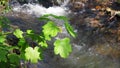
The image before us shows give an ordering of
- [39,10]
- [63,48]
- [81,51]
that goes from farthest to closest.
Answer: [39,10]
[81,51]
[63,48]

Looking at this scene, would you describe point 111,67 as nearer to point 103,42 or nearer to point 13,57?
point 103,42

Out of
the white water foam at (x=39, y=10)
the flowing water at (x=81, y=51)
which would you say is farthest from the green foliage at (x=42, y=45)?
the white water foam at (x=39, y=10)

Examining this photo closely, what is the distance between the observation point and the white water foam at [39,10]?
9.77 meters

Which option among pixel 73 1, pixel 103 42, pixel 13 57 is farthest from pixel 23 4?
pixel 13 57

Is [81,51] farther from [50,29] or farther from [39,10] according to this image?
[50,29]

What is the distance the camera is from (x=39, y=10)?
10.0 meters

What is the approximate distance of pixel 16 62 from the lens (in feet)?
6.05

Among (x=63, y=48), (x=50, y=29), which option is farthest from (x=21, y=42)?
(x=63, y=48)

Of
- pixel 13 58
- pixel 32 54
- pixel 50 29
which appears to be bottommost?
pixel 13 58

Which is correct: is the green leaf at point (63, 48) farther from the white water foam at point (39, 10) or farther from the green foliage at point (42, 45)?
the white water foam at point (39, 10)

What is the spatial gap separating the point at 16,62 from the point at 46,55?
4.35 m

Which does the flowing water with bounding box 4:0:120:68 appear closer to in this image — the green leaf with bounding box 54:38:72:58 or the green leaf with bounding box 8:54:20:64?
the green leaf with bounding box 8:54:20:64

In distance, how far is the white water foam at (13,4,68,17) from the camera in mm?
9773

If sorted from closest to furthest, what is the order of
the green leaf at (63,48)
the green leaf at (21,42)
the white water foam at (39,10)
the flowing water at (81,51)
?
the green leaf at (63,48), the green leaf at (21,42), the flowing water at (81,51), the white water foam at (39,10)
